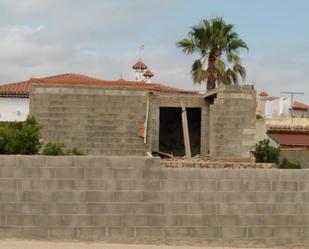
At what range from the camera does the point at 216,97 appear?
18359 millimetres

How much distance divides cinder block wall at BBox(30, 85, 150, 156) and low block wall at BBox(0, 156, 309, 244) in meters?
7.76

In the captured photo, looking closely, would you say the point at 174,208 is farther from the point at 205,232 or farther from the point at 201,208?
the point at 205,232

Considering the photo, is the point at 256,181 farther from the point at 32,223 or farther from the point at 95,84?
the point at 95,84

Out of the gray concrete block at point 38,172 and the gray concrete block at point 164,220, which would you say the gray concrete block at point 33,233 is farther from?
the gray concrete block at point 164,220

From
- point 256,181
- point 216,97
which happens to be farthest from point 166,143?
point 256,181

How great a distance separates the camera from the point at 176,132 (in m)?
21.2

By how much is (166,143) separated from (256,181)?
11395 mm

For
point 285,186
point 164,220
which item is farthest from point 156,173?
point 285,186

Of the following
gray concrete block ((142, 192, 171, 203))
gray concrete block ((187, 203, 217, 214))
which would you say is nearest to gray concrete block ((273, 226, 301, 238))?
gray concrete block ((187, 203, 217, 214))

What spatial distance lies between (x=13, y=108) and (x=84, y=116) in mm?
12434

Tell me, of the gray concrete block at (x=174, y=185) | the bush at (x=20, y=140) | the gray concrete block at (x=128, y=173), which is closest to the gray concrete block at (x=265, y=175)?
the gray concrete block at (x=174, y=185)

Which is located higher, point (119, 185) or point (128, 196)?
point (119, 185)

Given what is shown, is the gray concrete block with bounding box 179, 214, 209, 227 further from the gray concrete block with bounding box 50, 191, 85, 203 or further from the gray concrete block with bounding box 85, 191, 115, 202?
the gray concrete block with bounding box 50, 191, 85, 203

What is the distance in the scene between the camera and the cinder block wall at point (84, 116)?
17281 mm
